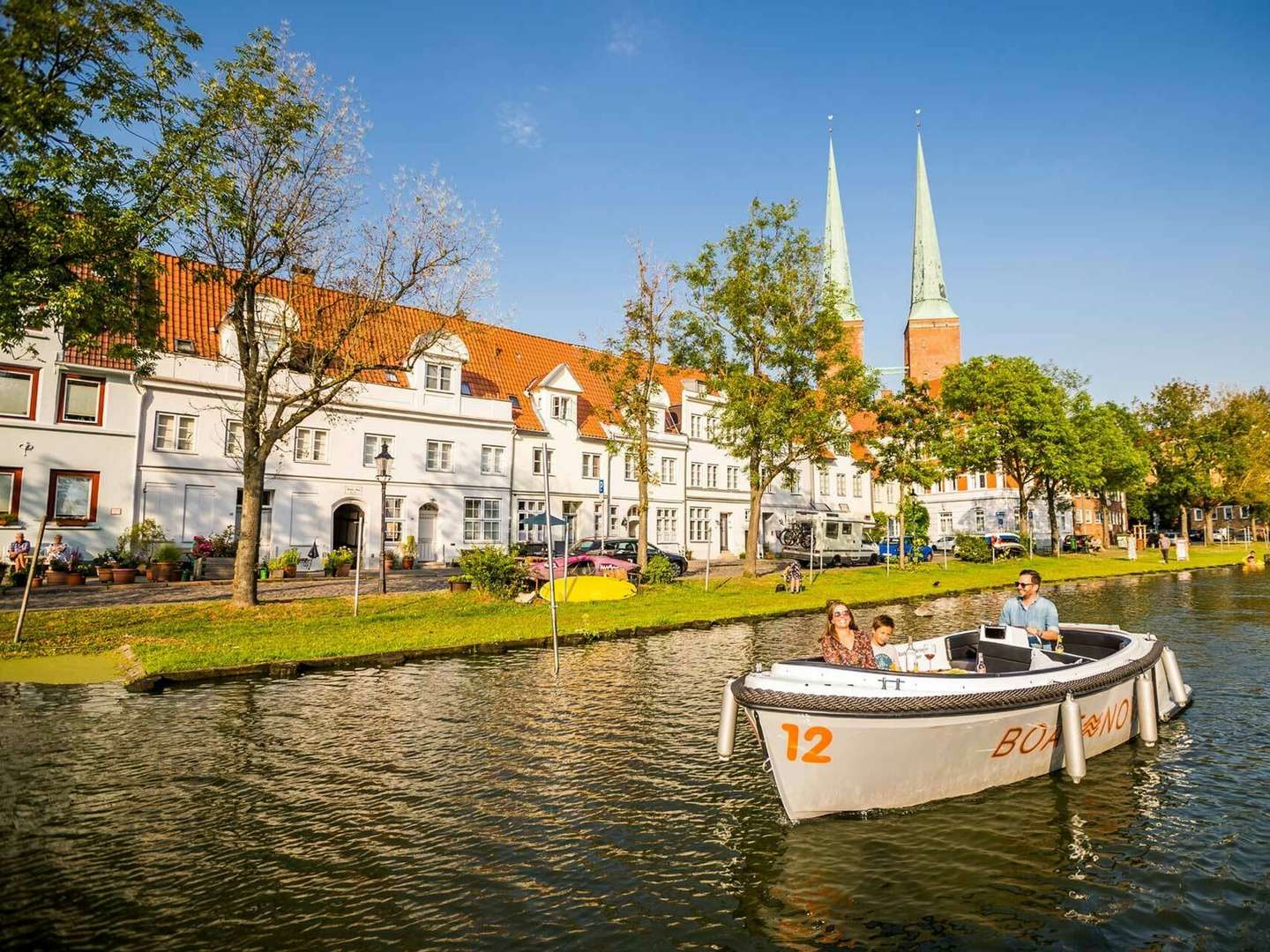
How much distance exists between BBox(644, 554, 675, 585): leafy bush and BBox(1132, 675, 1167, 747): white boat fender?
21714 mm

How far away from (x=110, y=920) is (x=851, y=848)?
638 centimetres

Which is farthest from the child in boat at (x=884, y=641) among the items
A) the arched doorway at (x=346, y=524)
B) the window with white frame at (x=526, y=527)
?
the window with white frame at (x=526, y=527)

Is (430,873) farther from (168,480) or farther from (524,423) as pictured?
(524,423)

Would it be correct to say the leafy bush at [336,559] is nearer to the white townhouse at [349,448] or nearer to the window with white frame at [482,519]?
the white townhouse at [349,448]

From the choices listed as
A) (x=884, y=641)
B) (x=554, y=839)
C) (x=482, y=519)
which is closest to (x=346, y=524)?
(x=482, y=519)

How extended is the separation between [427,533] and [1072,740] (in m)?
34.9

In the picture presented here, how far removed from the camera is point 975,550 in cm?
5019

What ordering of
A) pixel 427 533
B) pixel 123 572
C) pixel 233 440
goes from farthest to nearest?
pixel 427 533 < pixel 233 440 < pixel 123 572

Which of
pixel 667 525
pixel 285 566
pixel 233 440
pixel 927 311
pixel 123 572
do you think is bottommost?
pixel 123 572

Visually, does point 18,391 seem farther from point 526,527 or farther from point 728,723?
point 728,723

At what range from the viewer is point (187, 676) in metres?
14.6

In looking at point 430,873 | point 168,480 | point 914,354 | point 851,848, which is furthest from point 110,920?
point 914,354

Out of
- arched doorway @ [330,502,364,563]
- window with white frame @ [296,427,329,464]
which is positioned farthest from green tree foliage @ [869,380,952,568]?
window with white frame @ [296,427,329,464]

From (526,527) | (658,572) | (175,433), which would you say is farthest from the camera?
(526,527)
